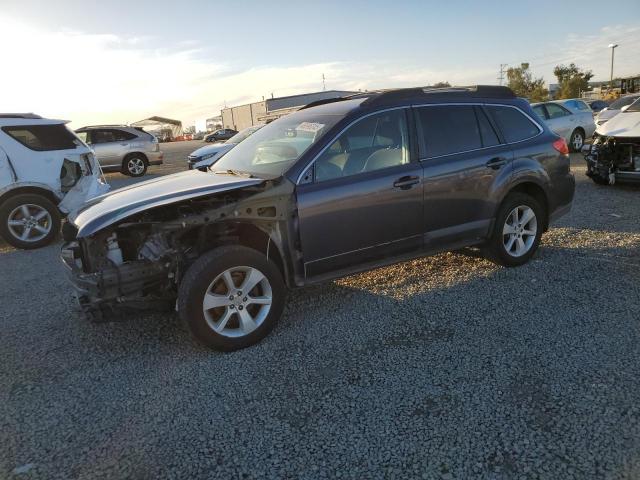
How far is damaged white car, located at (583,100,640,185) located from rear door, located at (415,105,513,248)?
15.6 feet

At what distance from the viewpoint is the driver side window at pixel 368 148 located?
3.77 metres

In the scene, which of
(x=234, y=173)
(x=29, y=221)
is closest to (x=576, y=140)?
(x=234, y=173)

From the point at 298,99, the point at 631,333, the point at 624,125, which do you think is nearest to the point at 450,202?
the point at 631,333

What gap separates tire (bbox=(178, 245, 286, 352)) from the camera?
330cm

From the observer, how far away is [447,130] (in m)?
4.36

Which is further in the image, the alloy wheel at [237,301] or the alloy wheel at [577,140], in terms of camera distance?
the alloy wheel at [577,140]

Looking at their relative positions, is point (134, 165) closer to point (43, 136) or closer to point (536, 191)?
point (43, 136)

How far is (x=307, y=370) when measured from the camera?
3.23 m

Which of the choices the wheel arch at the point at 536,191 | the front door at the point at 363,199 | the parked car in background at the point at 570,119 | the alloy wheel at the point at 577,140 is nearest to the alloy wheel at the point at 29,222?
the front door at the point at 363,199

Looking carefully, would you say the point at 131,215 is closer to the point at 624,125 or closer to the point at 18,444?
the point at 18,444

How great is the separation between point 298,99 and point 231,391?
31.3 m

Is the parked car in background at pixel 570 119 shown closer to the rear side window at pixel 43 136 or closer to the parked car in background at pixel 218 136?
the rear side window at pixel 43 136

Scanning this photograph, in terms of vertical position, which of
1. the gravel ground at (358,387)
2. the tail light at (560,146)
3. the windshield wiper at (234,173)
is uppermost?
the windshield wiper at (234,173)

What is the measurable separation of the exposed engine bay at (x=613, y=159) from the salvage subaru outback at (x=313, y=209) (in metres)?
4.26
